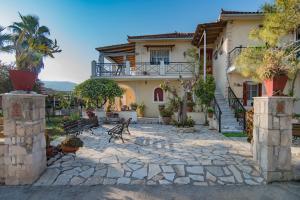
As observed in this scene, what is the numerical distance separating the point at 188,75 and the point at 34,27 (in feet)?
47.2

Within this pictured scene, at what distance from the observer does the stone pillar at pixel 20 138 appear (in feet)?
15.8

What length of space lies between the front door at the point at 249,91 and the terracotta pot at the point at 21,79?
1248cm

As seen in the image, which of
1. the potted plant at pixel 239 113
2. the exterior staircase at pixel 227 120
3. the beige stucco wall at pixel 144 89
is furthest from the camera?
the beige stucco wall at pixel 144 89

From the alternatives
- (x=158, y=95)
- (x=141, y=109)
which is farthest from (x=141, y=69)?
(x=141, y=109)

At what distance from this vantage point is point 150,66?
61.4 ft

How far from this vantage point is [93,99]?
14734 mm

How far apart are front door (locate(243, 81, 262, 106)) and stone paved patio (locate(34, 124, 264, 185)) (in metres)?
6.55

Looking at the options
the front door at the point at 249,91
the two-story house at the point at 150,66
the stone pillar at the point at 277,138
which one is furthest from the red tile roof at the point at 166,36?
the stone pillar at the point at 277,138

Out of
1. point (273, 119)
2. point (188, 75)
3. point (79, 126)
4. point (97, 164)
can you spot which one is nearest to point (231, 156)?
→ point (273, 119)

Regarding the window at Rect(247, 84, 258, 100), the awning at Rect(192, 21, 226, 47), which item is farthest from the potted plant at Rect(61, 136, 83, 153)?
the window at Rect(247, 84, 258, 100)

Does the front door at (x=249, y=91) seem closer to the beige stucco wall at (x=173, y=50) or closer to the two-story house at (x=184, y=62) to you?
the two-story house at (x=184, y=62)

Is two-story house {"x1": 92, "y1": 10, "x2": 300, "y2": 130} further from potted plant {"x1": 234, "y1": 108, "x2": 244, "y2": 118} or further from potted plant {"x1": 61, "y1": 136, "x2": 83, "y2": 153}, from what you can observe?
potted plant {"x1": 61, "y1": 136, "x2": 83, "y2": 153}

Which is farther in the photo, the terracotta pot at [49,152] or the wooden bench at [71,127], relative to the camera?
the wooden bench at [71,127]

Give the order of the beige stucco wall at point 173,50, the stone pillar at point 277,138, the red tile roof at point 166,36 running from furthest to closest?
the beige stucco wall at point 173,50 < the red tile roof at point 166,36 < the stone pillar at point 277,138
